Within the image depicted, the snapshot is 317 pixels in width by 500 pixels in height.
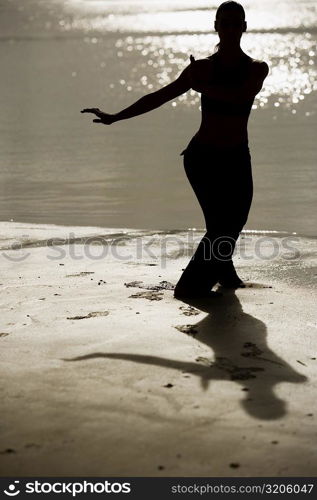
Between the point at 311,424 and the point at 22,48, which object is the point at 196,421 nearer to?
the point at 311,424

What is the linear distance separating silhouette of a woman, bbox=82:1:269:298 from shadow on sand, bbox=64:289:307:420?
0.44 metres

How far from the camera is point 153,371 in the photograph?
400 centimetres

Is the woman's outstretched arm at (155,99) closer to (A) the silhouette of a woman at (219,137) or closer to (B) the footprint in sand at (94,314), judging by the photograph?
(A) the silhouette of a woman at (219,137)

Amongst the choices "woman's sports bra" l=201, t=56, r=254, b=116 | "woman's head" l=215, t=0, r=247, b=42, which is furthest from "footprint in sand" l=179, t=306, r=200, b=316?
"woman's head" l=215, t=0, r=247, b=42

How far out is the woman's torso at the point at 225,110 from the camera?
4992mm

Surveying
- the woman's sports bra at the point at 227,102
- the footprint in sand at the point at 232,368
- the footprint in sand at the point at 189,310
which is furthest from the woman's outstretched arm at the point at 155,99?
the footprint in sand at the point at 232,368

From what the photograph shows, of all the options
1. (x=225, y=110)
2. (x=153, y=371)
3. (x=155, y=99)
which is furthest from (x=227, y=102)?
(x=153, y=371)

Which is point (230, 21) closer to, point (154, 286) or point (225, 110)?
point (225, 110)

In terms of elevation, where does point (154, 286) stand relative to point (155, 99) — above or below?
below

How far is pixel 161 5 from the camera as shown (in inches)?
2490

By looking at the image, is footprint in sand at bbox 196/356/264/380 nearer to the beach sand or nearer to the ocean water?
the beach sand

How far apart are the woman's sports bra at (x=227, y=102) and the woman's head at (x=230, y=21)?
5.2 inches

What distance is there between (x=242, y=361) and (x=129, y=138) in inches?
373
